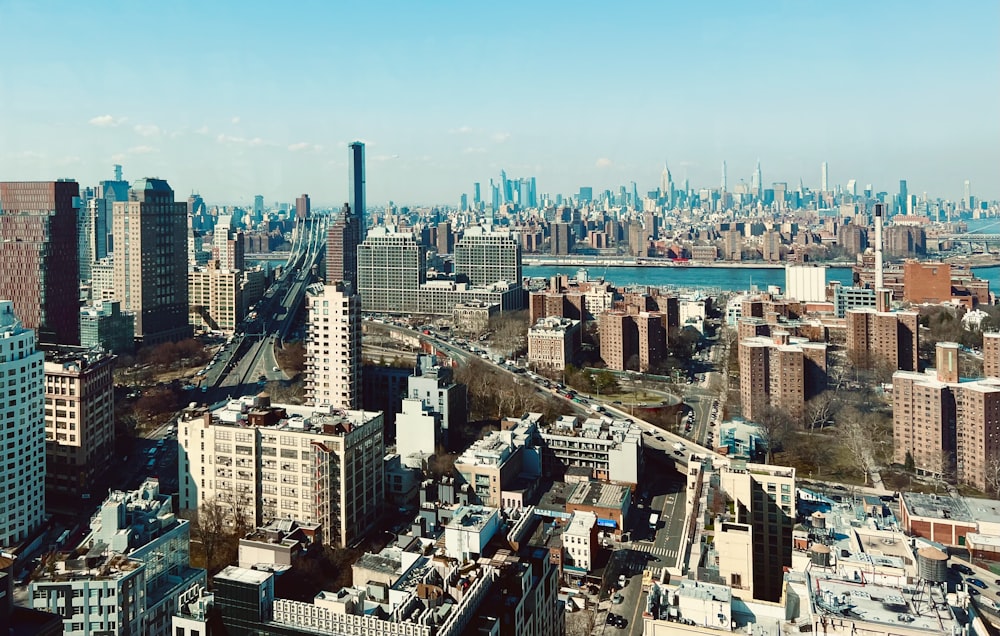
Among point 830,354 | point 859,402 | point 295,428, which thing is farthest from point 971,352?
point 295,428

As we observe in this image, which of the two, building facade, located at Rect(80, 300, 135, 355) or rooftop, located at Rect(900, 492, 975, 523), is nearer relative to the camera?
rooftop, located at Rect(900, 492, 975, 523)

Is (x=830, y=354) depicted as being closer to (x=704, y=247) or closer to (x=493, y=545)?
(x=493, y=545)

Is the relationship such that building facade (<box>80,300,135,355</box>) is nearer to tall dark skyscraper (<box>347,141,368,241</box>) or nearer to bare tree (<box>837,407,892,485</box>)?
bare tree (<box>837,407,892,485</box>)

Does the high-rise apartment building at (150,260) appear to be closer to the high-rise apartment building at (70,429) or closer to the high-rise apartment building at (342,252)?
the high-rise apartment building at (70,429)

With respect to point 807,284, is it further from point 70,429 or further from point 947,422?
point 70,429

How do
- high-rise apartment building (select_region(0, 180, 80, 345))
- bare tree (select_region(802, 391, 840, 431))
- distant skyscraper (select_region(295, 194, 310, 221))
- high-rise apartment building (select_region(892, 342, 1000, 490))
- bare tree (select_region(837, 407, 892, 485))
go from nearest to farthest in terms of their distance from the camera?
high-rise apartment building (select_region(892, 342, 1000, 490)) < bare tree (select_region(837, 407, 892, 485)) < bare tree (select_region(802, 391, 840, 431)) < high-rise apartment building (select_region(0, 180, 80, 345)) < distant skyscraper (select_region(295, 194, 310, 221))

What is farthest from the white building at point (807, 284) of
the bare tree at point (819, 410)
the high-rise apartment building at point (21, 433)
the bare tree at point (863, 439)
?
the high-rise apartment building at point (21, 433)

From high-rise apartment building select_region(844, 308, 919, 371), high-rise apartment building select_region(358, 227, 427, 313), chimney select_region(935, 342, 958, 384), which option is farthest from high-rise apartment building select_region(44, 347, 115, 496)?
high-rise apartment building select_region(358, 227, 427, 313)
